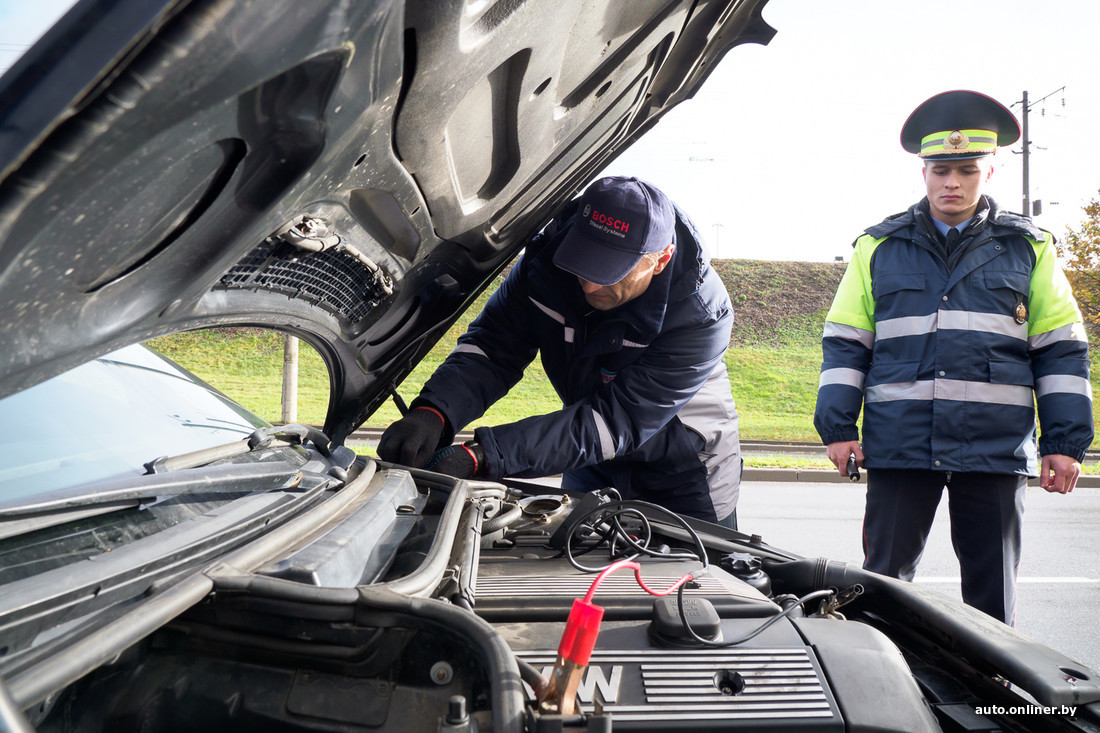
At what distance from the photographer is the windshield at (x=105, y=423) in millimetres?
1095

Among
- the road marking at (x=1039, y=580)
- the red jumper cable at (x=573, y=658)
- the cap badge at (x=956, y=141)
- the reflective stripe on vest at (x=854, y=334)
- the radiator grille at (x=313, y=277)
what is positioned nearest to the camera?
the red jumper cable at (x=573, y=658)

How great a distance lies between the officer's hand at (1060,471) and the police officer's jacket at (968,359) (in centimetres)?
3

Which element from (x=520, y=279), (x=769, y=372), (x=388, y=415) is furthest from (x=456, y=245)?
(x=769, y=372)

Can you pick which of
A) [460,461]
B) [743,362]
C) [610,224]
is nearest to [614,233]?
[610,224]

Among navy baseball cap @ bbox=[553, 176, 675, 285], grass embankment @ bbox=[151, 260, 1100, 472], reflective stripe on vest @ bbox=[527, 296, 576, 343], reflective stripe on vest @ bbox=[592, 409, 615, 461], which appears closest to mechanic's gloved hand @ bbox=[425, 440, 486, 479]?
reflective stripe on vest @ bbox=[592, 409, 615, 461]

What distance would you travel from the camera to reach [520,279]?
105 inches

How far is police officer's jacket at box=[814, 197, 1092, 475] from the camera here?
2488mm

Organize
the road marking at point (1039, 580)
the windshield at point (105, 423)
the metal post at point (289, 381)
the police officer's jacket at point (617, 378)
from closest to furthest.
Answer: the windshield at point (105, 423) → the police officer's jacket at point (617, 378) → the road marking at point (1039, 580) → the metal post at point (289, 381)

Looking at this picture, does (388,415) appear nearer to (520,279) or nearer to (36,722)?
(520,279)

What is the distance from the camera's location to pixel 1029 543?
5.33 meters

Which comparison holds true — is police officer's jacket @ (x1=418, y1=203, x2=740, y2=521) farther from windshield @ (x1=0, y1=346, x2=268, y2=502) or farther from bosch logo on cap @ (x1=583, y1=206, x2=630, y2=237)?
windshield @ (x1=0, y1=346, x2=268, y2=502)

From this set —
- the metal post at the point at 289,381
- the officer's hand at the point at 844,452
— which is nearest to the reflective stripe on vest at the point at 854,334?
the officer's hand at the point at 844,452

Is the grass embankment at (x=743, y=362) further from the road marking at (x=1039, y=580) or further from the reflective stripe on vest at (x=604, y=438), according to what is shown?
the reflective stripe on vest at (x=604, y=438)

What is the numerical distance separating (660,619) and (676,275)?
4.85ft
